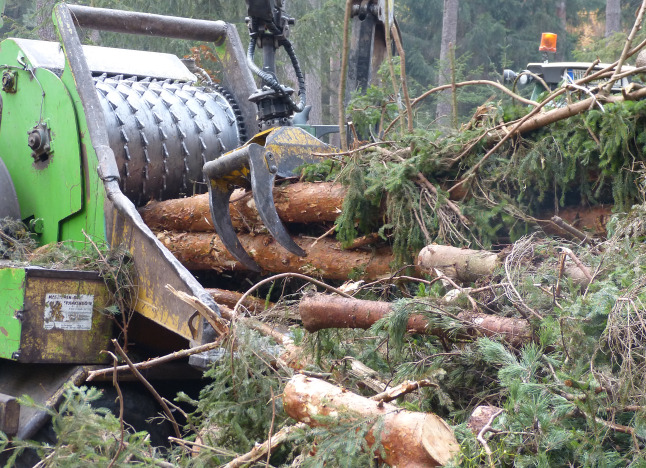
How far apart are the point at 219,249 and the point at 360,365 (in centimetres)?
196

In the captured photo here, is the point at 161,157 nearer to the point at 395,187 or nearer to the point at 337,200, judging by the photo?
the point at 337,200

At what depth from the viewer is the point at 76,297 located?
4055 millimetres

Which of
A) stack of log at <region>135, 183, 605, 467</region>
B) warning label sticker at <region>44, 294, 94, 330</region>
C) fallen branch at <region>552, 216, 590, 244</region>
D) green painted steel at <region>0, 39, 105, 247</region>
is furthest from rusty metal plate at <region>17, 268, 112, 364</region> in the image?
fallen branch at <region>552, 216, 590, 244</region>

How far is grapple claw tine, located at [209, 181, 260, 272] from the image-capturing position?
4551 millimetres

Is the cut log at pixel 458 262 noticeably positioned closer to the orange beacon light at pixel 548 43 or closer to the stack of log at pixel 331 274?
the stack of log at pixel 331 274

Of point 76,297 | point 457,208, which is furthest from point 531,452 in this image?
point 76,297

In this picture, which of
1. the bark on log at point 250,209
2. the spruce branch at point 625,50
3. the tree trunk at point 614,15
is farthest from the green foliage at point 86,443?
the tree trunk at point 614,15

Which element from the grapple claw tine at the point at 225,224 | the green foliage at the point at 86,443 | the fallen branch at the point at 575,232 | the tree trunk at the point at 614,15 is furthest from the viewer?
the tree trunk at the point at 614,15

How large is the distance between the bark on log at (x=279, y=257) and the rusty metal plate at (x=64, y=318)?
34.3 inches

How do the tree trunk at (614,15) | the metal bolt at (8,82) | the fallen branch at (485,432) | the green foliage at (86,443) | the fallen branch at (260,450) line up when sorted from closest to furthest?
the fallen branch at (485,432)
the green foliage at (86,443)
the fallen branch at (260,450)
the metal bolt at (8,82)
the tree trunk at (614,15)

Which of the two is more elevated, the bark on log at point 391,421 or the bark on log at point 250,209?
the bark on log at point 250,209

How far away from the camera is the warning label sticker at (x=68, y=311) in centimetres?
399

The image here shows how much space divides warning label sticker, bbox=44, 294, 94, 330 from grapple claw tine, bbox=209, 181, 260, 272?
0.89 meters

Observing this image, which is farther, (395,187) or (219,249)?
(219,249)
